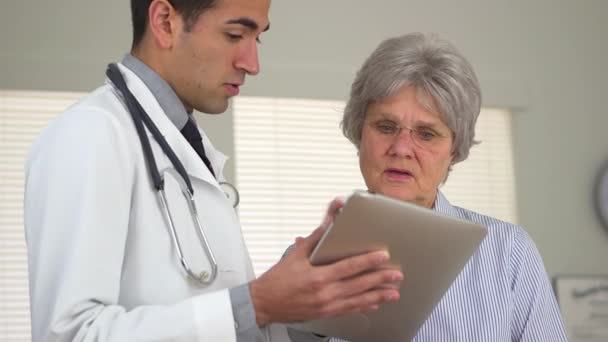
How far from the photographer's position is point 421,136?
1.85 m

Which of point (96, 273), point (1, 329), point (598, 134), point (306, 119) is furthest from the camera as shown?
point (598, 134)

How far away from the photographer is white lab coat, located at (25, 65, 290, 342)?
117 centimetres

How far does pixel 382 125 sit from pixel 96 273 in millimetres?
840

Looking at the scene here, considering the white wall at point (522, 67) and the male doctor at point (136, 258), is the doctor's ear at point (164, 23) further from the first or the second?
the white wall at point (522, 67)

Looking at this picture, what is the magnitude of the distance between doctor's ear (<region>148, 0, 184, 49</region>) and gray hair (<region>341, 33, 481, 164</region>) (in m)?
0.54

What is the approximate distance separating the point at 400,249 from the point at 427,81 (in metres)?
0.66

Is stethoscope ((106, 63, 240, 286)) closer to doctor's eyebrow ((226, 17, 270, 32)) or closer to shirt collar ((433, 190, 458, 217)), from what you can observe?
doctor's eyebrow ((226, 17, 270, 32))

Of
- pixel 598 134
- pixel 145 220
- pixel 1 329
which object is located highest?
pixel 145 220

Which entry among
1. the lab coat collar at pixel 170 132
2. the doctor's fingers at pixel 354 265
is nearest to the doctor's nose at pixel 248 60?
the lab coat collar at pixel 170 132

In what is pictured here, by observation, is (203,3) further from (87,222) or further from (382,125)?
(382,125)

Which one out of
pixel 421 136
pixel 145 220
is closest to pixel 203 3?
pixel 145 220

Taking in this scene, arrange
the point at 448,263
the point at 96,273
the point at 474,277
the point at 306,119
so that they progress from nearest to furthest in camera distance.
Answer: the point at 96,273 < the point at 448,263 < the point at 474,277 < the point at 306,119

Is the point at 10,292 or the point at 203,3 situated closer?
the point at 203,3

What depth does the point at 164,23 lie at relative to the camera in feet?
4.77
